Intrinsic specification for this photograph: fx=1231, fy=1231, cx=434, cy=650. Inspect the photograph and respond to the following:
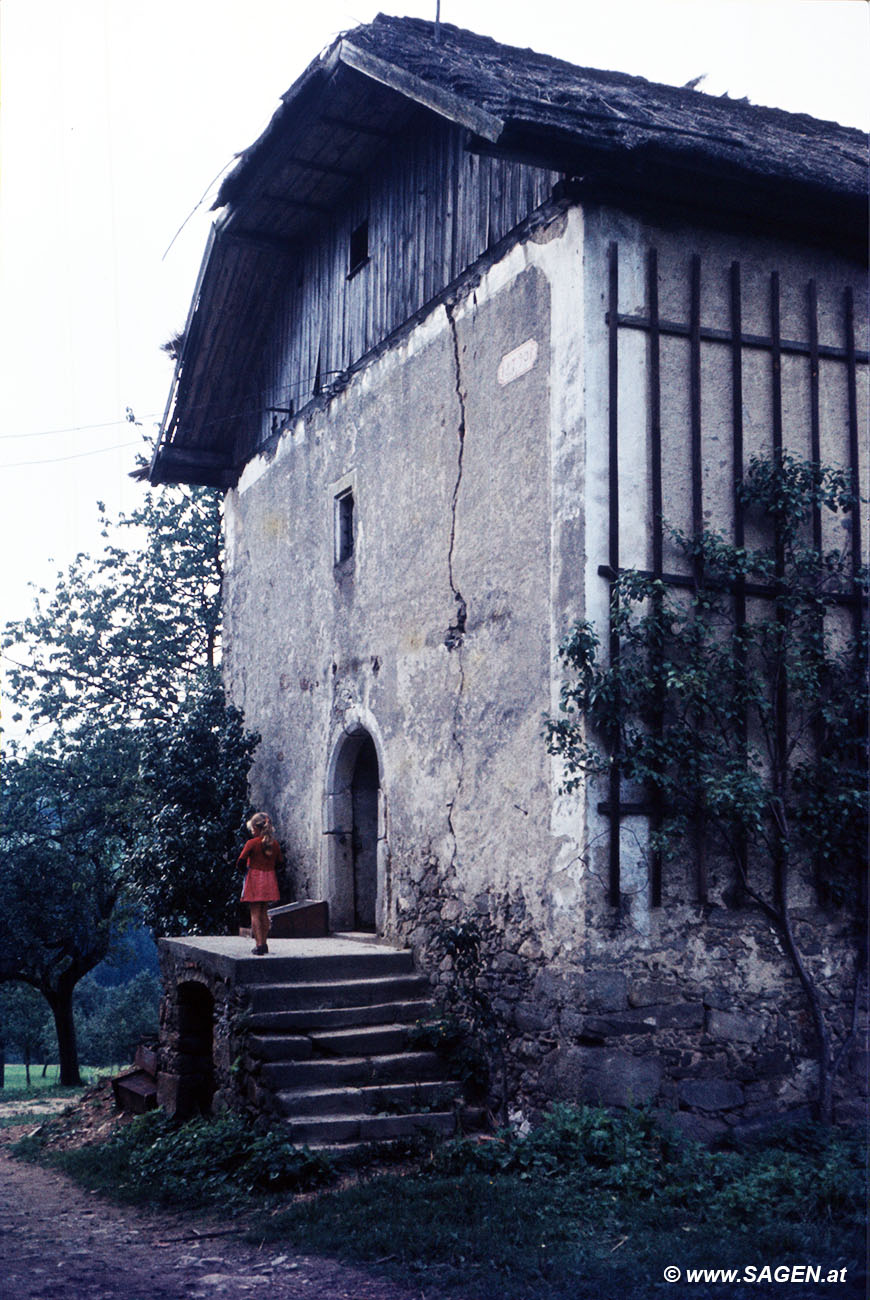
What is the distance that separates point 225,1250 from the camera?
20.6 feet

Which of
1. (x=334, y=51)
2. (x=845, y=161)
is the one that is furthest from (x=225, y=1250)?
(x=334, y=51)

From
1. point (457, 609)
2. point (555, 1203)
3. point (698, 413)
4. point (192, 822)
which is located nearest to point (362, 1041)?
point (555, 1203)

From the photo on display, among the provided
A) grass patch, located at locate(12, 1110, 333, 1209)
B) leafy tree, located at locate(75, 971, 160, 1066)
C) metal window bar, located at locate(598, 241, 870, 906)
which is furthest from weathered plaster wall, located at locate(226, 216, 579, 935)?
leafy tree, located at locate(75, 971, 160, 1066)

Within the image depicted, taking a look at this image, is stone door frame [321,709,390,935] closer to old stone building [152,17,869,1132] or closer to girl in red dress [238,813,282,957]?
old stone building [152,17,869,1132]

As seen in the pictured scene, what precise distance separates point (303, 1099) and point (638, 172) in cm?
627

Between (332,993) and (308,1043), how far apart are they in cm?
51

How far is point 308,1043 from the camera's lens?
840cm

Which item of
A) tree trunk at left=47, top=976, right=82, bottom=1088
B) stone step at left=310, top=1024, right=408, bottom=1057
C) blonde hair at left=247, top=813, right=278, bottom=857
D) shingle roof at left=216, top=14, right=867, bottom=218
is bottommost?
tree trunk at left=47, top=976, right=82, bottom=1088

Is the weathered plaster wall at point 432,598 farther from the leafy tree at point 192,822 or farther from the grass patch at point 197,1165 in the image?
the grass patch at point 197,1165

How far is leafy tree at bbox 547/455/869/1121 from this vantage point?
754cm

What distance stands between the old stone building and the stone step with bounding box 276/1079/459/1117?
22.5 inches

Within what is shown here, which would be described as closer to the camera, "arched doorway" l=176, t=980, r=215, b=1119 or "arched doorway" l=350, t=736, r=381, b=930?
"arched doorway" l=176, t=980, r=215, b=1119

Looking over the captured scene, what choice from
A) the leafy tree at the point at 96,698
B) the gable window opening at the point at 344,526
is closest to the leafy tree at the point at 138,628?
the leafy tree at the point at 96,698

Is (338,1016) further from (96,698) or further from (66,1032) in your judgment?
(66,1032)
